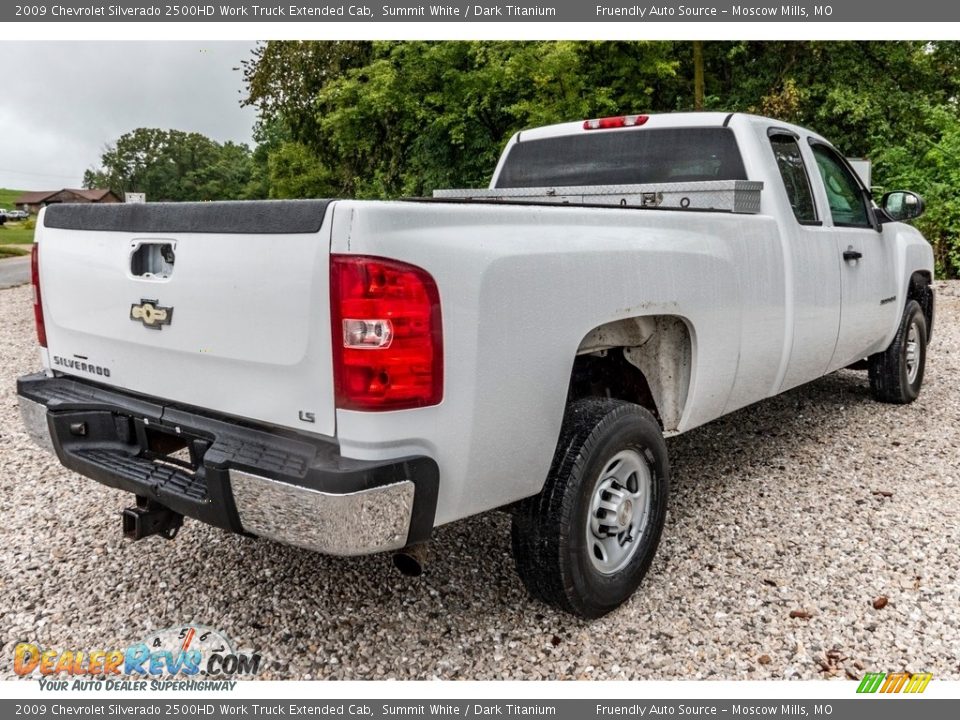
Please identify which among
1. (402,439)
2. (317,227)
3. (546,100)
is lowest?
(402,439)

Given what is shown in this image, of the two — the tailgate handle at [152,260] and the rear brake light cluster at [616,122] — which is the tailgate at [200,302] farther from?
the rear brake light cluster at [616,122]

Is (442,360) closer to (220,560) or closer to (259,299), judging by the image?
(259,299)

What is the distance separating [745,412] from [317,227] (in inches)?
188

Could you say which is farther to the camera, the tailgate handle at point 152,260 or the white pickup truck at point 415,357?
the tailgate handle at point 152,260

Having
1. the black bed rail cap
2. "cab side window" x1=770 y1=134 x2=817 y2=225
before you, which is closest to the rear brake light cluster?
"cab side window" x1=770 y1=134 x2=817 y2=225

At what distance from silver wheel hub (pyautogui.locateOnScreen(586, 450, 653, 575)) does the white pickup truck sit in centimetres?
1

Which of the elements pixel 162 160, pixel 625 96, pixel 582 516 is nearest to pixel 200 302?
pixel 582 516

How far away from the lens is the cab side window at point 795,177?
448 cm

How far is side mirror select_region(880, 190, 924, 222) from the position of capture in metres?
5.53

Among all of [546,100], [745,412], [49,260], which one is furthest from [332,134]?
[49,260]

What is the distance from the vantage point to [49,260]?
132 inches

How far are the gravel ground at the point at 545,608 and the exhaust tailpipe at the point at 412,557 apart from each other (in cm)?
42

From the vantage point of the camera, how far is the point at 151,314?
2.88 meters

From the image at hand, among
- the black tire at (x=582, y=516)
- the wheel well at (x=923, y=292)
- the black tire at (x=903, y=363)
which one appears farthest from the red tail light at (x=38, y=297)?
the wheel well at (x=923, y=292)
